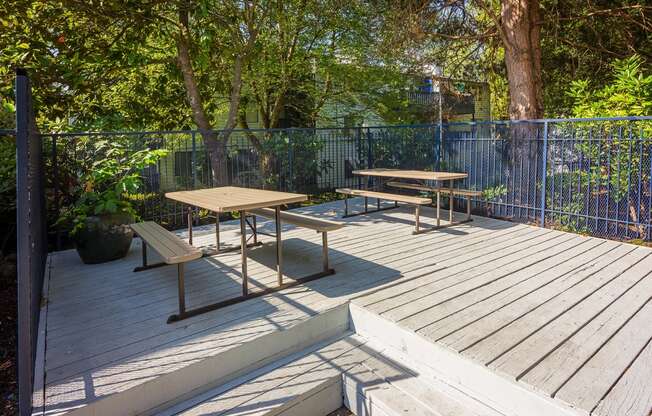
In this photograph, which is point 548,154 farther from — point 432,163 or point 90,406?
point 90,406

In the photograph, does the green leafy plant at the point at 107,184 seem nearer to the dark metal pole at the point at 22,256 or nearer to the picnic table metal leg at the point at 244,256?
the picnic table metal leg at the point at 244,256

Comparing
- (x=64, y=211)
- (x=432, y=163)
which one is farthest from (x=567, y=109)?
(x=64, y=211)

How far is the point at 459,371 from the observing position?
8.09ft

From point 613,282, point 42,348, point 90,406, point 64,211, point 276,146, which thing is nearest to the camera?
point 90,406

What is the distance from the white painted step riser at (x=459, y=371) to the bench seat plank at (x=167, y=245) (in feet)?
4.13

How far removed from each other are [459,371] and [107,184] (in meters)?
4.76

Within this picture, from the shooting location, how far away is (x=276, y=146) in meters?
7.73

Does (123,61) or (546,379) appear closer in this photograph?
(546,379)

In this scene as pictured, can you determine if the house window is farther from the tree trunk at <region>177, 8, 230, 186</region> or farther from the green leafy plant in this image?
the green leafy plant

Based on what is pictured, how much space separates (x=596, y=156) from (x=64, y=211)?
21.9 feet

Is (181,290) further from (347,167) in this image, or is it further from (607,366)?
(347,167)

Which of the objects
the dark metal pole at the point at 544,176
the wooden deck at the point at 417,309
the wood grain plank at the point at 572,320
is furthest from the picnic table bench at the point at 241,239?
the dark metal pole at the point at 544,176

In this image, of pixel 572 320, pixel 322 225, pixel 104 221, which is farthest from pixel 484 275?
pixel 104 221

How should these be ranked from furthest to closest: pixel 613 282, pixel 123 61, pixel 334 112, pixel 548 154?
pixel 334 112, pixel 123 61, pixel 548 154, pixel 613 282
